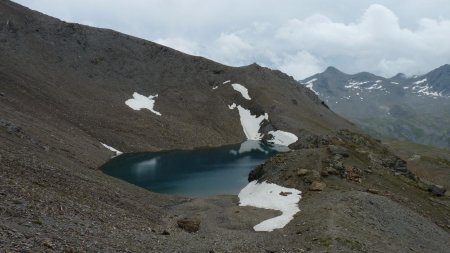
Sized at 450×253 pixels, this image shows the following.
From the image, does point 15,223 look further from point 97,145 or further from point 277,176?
point 97,145

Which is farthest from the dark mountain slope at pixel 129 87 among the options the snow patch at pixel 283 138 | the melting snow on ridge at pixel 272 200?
the melting snow on ridge at pixel 272 200

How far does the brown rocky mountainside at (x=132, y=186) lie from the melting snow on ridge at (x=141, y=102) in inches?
104

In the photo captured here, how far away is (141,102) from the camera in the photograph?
138 metres

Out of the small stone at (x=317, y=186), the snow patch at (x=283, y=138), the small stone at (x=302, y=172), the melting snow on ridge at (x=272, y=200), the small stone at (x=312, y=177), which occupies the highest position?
the snow patch at (x=283, y=138)

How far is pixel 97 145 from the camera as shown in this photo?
9344cm

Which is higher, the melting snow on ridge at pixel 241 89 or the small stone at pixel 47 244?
the melting snow on ridge at pixel 241 89

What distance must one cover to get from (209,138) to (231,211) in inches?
3301

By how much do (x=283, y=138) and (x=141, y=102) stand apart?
151ft

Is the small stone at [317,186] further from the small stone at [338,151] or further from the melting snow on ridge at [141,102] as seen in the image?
the melting snow on ridge at [141,102]

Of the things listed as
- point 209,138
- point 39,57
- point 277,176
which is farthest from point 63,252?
point 39,57

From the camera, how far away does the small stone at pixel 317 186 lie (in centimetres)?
4875

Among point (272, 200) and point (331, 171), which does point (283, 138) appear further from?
point (272, 200)

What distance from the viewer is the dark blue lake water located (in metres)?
72.1

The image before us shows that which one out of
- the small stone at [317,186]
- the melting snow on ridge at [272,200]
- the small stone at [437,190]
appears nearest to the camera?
the melting snow on ridge at [272,200]
